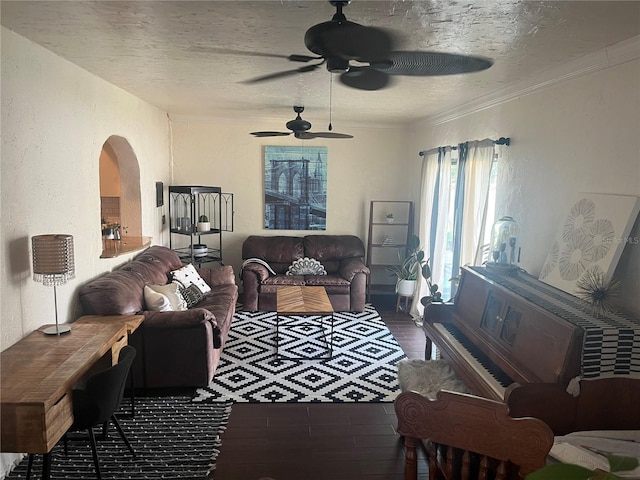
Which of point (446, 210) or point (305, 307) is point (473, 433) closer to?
point (305, 307)

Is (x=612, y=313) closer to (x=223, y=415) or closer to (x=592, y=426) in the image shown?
A: (x=592, y=426)

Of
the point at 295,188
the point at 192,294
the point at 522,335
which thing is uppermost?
the point at 295,188

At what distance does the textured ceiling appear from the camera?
84.3 inches

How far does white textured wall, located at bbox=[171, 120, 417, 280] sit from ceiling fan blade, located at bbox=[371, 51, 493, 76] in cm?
427

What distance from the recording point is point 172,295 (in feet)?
14.1

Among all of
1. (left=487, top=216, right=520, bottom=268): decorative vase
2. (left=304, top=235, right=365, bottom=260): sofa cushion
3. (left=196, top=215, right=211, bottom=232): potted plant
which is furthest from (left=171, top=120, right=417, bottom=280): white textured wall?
(left=487, top=216, right=520, bottom=268): decorative vase

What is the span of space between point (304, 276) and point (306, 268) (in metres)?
0.16

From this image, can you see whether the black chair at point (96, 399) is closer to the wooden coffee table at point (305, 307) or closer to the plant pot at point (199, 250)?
the wooden coffee table at point (305, 307)

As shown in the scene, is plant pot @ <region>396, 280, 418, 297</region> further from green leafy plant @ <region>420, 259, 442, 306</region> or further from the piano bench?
the piano bench

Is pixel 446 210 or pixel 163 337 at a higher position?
pixel 446 210

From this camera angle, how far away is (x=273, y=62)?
318 cm

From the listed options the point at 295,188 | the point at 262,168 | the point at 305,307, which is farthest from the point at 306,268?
the point at 305,307

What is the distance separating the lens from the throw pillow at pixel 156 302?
13.2 feet

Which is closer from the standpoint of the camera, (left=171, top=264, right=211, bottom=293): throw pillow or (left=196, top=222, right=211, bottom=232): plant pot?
(left=171, top=264, right=211, bottom=293): throw pillow
